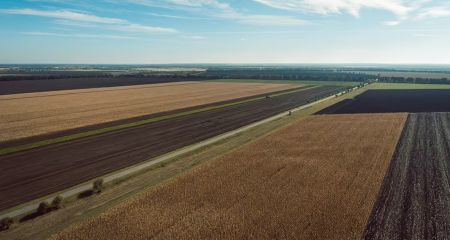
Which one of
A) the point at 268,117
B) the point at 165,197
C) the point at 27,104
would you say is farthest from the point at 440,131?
the point at 27,104

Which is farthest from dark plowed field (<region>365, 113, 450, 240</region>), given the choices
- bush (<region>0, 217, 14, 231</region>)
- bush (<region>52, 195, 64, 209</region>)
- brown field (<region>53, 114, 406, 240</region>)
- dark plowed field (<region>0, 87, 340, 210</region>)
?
dark plowed field (<region>0, 87, 340, 210</region>)

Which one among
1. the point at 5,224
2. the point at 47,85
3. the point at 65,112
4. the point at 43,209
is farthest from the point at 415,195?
the point at 47,85

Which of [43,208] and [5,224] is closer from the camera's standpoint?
[5,224]

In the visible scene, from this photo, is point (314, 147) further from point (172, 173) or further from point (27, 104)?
point (27, 104)

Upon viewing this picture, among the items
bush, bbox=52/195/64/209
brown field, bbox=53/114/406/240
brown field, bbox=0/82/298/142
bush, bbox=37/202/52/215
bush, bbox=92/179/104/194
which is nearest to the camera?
brown field, bbox=53/114/406/240

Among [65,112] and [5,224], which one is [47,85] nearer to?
[65,112]

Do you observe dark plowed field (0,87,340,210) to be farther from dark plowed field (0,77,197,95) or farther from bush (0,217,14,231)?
dark plowed field (0,77,197,95)
